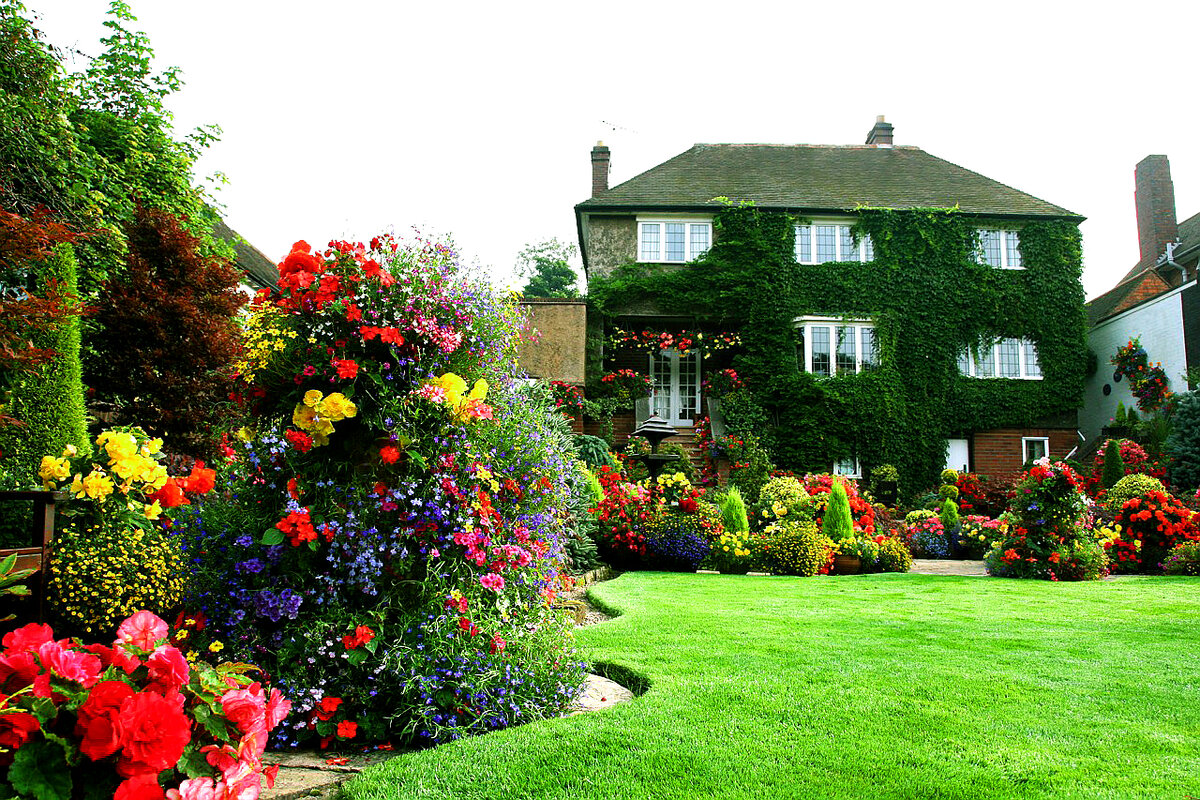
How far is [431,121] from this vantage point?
6.16m

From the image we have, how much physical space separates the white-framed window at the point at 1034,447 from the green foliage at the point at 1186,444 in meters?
4.41

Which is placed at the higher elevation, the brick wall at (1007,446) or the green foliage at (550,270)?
the green foliage at (550,270)

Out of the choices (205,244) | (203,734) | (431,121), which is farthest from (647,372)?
(203,734)

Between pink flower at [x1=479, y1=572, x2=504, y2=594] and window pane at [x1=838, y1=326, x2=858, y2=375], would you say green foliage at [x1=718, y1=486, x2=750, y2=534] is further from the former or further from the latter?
window pane at [x1=838, y1=326, x2=858, y2=375]

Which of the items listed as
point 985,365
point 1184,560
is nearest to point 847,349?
point 985,365

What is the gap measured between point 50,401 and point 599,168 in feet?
59.5

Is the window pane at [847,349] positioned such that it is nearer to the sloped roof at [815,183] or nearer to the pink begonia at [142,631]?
the sloped roof at [815,183]

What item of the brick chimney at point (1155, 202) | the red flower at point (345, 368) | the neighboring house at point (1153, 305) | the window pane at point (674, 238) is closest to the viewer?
the red flower at point (345, 368)

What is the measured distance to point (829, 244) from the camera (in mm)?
21328

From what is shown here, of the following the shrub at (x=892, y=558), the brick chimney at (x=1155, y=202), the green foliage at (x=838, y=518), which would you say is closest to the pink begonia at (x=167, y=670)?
the green foliage at (x=838, y=518)

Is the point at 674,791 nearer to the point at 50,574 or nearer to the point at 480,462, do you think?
the point at 480,462

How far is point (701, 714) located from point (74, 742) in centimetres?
253

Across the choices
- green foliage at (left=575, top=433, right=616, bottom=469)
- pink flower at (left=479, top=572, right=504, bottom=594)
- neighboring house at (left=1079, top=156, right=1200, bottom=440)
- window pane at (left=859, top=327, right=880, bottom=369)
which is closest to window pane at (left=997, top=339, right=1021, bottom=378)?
neighboring house at (left=1079, top=156, right=1200, bottom=440)

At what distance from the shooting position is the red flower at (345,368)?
361 cm
